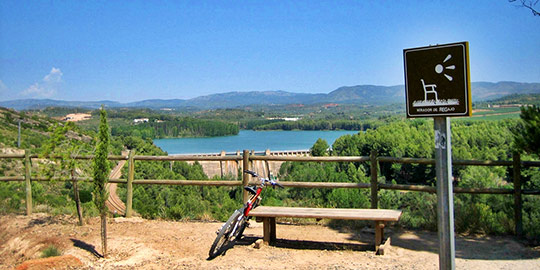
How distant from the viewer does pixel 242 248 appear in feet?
18.9

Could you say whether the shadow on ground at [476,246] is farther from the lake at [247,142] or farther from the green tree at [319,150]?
the lake at [247,142]

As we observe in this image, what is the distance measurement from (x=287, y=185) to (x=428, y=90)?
4.00m

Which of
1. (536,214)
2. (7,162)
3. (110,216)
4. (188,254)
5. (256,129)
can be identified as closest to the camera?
(188,254)

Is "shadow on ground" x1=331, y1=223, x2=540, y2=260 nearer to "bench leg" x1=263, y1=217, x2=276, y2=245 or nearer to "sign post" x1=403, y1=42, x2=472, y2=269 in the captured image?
"bench leg" x1=263, y1=217, x2=276, y2=245

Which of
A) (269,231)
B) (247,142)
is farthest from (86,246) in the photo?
(247,142)

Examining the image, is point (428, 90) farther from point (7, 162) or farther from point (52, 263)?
point (7, 162)

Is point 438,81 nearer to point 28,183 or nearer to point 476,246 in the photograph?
point 476,246

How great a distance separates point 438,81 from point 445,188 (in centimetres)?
72

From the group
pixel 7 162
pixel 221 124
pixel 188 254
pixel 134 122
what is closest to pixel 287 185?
pixel 188 254

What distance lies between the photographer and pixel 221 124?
96.4 metres

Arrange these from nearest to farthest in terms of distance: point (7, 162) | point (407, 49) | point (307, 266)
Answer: point (407, 49)
point (307, 266)
point (7, 162)

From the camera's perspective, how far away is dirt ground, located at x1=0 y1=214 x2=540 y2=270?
5066 millimetres

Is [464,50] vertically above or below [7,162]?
above

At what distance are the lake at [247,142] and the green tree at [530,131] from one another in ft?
204
